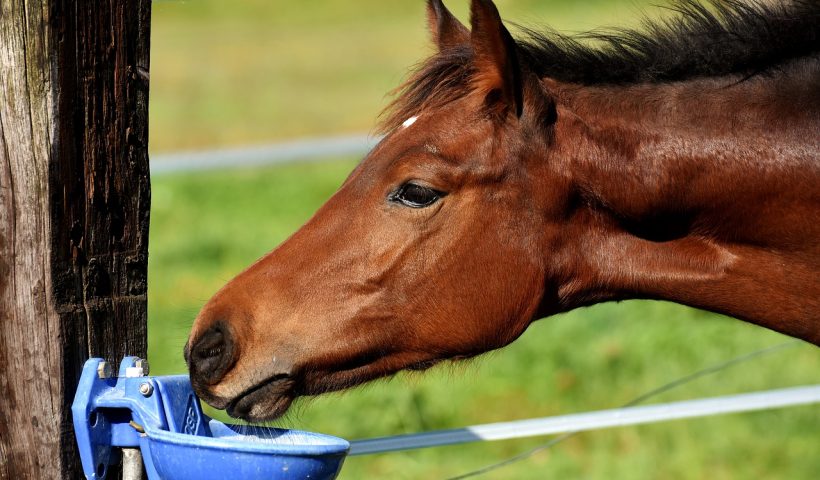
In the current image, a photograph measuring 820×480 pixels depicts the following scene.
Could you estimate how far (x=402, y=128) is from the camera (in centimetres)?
288

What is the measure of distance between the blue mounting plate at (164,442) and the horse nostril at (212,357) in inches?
3.9

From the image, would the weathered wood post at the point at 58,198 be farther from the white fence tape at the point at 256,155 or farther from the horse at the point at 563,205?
the white fence tape at the point at 256,155

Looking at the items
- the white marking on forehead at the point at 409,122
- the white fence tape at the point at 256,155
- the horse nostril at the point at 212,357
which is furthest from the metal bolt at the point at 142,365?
the white fence tape at the point at 256,155

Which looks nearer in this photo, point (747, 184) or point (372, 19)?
point (747, 184)

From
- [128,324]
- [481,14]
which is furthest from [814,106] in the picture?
[128,324]

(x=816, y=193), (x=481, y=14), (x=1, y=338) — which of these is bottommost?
(x=1, y=338)

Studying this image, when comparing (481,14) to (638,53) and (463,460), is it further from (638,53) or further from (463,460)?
(463,460)

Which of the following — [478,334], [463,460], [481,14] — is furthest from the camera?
[463,460]

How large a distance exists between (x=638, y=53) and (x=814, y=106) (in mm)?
508

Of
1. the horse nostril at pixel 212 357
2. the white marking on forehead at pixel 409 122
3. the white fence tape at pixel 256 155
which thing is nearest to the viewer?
the horse nostril at pixel 212 357

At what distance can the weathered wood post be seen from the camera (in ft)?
7.48

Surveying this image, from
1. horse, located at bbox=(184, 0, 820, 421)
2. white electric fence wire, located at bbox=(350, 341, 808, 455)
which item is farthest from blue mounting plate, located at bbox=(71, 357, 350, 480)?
white electric fence wire, located at bbox=(350, 341, 808, 455)

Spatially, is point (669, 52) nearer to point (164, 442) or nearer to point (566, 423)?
point (566, 423)

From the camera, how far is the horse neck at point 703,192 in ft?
8.93
